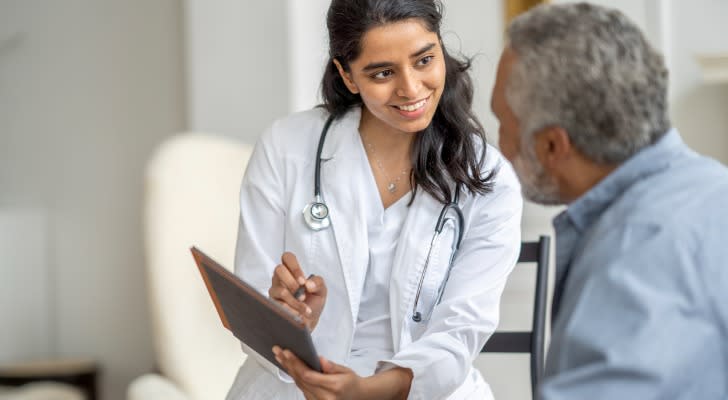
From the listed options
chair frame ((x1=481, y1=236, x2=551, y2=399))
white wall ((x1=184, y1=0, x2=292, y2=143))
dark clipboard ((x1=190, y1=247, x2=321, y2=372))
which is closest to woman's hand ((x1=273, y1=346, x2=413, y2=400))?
dark clipboard ((x1=190, y1=247, x2=321, y2=372))

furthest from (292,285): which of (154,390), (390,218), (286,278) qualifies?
(154,390)

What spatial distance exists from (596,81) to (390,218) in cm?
88

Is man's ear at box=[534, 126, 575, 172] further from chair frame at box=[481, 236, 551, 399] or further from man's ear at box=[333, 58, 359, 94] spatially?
chair frame at box=[481, 236, 551, 399]

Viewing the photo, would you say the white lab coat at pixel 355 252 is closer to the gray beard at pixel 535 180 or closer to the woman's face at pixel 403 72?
the woman's face at pixel 403 72

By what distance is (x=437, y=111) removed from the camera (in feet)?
6.32

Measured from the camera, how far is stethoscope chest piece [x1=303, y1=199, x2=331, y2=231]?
183cm

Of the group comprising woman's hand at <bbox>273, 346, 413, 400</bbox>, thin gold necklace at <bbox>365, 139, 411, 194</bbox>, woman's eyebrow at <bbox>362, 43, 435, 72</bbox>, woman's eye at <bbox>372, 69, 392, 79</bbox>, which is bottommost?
woman's hand at <bbox>273, 346, 413, 400</bbox>

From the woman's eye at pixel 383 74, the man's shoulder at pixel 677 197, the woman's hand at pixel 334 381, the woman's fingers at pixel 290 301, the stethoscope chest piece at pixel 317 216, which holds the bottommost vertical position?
the woman's hand at pixel 334 381

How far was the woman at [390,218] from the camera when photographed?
5.79ft

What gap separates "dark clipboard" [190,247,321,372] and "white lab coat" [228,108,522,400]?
0.72 feet

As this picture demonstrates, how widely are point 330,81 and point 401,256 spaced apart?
1.38 ft

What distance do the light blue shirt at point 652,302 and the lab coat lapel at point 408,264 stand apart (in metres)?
0.76

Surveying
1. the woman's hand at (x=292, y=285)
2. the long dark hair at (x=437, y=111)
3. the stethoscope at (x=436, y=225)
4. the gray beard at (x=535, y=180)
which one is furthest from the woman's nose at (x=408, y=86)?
the gray beard at (x=535, y=180)

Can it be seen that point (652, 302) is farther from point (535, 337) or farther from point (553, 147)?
point (535, 337)
